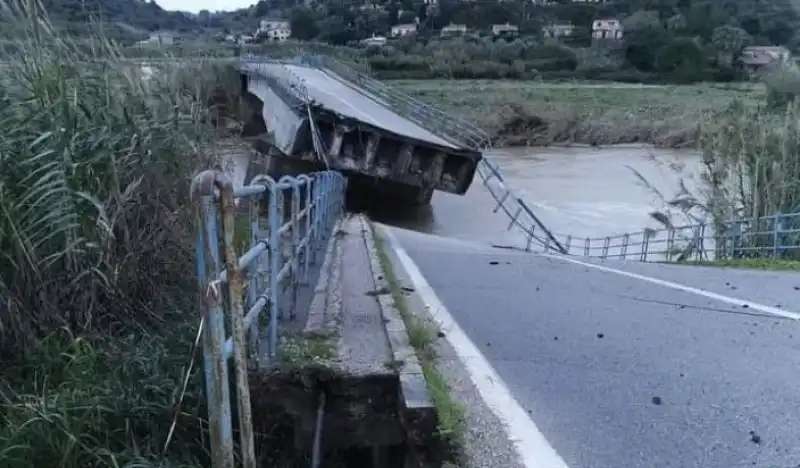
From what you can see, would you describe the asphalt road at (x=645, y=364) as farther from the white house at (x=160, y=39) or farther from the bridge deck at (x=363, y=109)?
the bridge deck at (x=363, y=109)

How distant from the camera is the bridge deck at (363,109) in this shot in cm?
2231

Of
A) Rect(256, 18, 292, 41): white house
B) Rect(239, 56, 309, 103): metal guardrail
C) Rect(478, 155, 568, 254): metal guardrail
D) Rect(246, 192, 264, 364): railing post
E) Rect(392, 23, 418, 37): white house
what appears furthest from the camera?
Rect(392, 23, 418, 37): white house

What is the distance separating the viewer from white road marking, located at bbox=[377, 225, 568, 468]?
10.9 feet

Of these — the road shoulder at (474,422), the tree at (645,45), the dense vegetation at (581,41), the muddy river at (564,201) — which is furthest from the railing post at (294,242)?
the tree at (645,45)

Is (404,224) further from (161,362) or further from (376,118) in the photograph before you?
(161,362)

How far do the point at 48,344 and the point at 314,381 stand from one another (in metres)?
1.46

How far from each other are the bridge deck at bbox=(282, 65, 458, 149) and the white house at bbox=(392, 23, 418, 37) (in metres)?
87.2

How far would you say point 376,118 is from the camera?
80.3 ft

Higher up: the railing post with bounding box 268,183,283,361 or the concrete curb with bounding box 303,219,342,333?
the railing post with bounding box 268,183,283,361

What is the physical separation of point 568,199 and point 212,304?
27.4 m

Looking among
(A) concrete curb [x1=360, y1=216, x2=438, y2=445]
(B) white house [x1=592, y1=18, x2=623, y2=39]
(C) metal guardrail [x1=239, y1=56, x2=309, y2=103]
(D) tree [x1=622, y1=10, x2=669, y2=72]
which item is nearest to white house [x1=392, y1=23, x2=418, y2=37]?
(B) white house [x1=592, y1=18, x2=623, y2=39]

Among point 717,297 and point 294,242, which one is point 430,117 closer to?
point 717,297

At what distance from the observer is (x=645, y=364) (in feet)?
15.5

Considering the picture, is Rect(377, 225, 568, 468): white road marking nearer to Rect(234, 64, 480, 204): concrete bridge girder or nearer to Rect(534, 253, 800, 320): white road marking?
Rect(534, 253, 800, 320): white road marking
